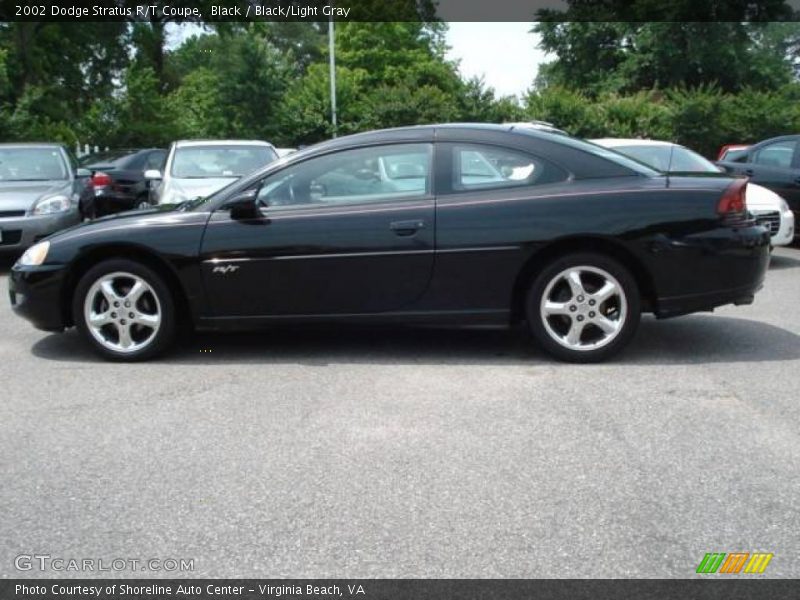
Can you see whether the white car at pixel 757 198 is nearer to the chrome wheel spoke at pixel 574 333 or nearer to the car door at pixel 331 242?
the chrome wheel spoke at pixel 574 333

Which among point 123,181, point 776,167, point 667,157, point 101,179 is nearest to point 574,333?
point 667,157

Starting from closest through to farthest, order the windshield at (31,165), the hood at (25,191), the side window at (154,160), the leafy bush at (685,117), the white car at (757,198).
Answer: the white car at (757,198), the hood at (25,191), the windshield at (31,165), the side window at (154,160), the leafy bush at (685,117)

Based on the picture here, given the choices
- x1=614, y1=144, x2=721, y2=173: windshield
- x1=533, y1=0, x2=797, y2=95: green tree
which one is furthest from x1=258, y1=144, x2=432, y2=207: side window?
x1=533, y1=0, x2=797, y2=95: green tree

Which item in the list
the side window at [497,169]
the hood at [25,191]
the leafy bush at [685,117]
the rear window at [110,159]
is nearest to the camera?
the side window at [497,169]

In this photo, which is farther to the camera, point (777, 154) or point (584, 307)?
point (777, 154)

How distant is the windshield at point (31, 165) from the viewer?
11.4 meters

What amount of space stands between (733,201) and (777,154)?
689 cm

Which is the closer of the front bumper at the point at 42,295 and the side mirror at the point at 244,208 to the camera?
the side mirror at the point at 244,208

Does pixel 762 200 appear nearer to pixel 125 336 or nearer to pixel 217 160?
pixel 217 160

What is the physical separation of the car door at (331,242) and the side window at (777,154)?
750cm

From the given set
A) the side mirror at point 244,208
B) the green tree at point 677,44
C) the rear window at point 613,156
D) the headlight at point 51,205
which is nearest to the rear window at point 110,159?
the headlight at point 51,205

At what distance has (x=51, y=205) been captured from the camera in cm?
1058
